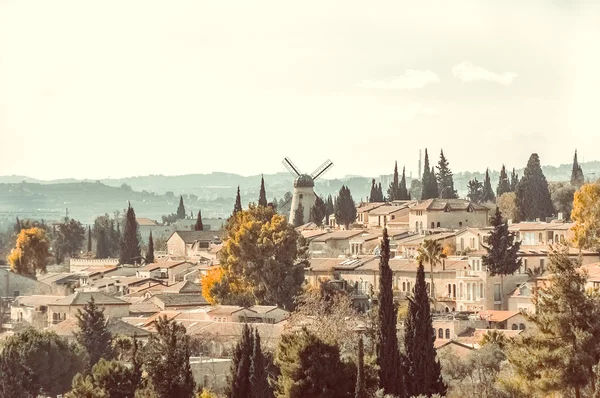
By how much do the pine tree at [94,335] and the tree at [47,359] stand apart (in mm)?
2327

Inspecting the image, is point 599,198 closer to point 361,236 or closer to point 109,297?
point 361,236

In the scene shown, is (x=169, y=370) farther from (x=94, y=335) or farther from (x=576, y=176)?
(x=576, y=176)

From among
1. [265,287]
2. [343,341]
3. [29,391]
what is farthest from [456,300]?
[29,391]

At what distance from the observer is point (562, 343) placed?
35375mm

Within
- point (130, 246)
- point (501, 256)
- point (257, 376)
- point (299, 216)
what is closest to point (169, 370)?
point (257, 376)

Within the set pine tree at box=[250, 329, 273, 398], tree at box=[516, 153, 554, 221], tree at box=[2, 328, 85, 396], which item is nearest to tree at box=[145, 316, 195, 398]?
pine tree at box=[250, 329, 273, 398]

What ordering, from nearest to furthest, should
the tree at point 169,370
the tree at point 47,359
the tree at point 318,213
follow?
the tree at point 169,370 → the tree at point 47,359 → the tree at point 318,213

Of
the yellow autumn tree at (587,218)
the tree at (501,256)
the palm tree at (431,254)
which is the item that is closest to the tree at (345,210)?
the yellow autumn tree at (587,218)

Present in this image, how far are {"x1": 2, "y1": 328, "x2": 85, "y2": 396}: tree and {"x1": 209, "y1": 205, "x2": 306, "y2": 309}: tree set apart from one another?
54.9 ft

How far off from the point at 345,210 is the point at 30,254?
2286cm

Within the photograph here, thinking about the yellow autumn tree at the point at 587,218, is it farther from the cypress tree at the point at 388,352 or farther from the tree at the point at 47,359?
the cypress tree at the point at 388,352

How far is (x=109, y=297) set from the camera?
7375 cm

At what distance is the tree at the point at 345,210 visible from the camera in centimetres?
10500

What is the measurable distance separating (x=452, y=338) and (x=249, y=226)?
1676 cm
